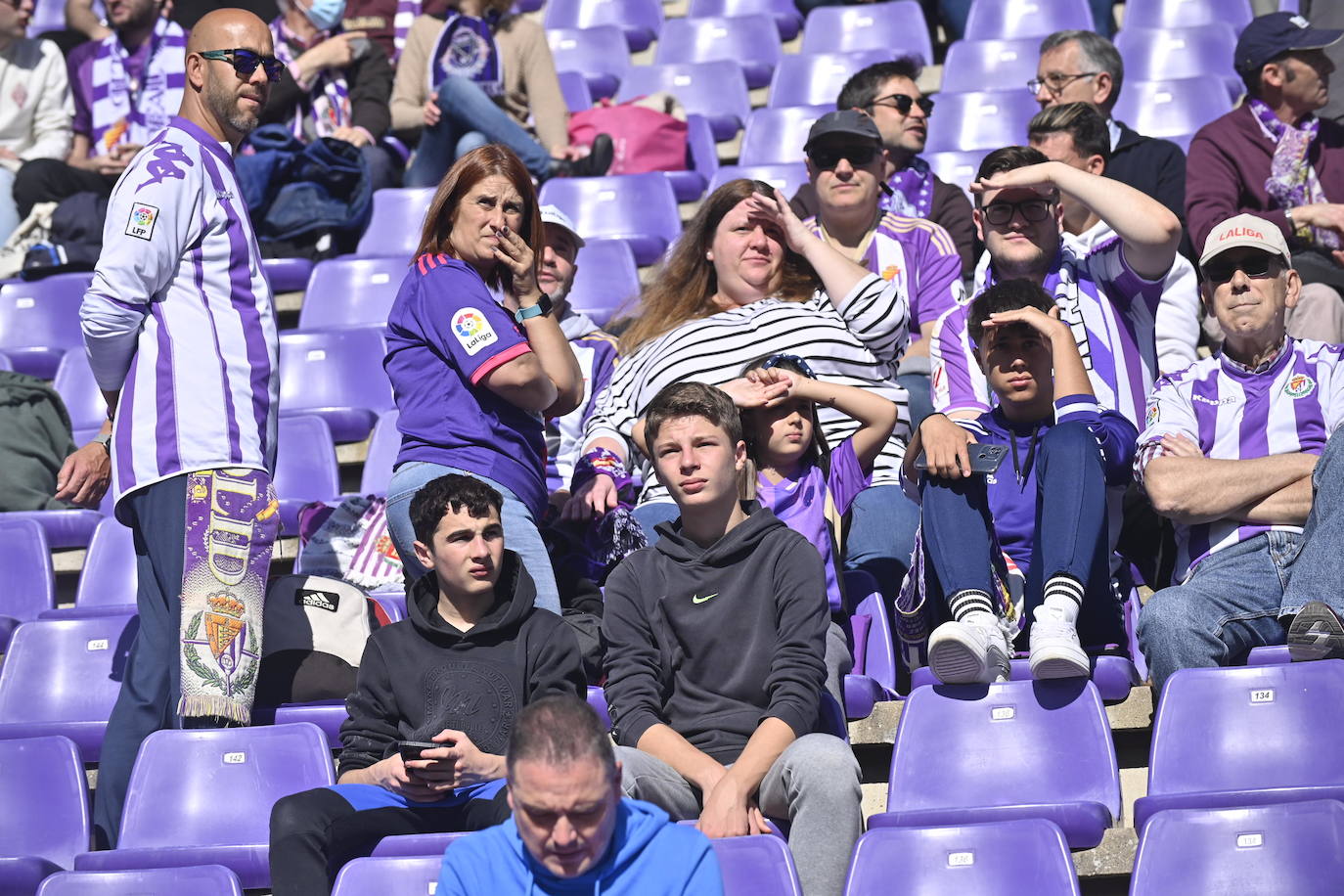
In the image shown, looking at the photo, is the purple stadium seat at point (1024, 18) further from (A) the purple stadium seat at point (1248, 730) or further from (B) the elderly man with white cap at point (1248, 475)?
(A) the purple stadium seat at point (1248, 730)

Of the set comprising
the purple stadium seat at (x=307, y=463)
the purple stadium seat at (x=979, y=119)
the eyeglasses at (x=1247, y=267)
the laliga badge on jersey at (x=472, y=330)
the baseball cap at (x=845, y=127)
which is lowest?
the purple stadium seat at (x=307, y=463)

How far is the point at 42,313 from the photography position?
638cm

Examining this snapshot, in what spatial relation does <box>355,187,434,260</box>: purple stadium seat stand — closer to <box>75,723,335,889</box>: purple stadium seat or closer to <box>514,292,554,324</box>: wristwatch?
<box>514,292,554,324</box>: wristwatch

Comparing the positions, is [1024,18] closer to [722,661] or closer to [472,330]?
[472,330]

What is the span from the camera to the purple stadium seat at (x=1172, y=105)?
22.2 ft

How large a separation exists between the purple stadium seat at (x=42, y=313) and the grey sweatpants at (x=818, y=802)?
389cm

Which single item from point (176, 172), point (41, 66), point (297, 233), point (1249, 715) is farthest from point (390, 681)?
point (41, 66)

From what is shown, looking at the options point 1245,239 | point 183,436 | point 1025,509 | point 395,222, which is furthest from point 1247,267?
point 395,222

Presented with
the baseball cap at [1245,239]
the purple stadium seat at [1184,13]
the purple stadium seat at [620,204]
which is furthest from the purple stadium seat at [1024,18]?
the baseball cap at [1245,239]

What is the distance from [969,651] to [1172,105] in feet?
12.9

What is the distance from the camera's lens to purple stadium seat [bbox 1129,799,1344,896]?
294 cm

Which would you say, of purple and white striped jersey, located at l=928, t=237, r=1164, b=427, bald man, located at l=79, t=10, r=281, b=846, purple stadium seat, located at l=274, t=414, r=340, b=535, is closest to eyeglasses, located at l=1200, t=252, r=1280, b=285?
purple and white striped jersey, located at l=928, t=237, r=1164, b=427

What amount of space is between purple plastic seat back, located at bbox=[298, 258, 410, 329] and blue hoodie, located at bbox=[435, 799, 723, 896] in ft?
12.4

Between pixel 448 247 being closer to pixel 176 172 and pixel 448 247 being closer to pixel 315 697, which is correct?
pixel 176 172
